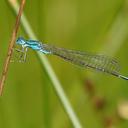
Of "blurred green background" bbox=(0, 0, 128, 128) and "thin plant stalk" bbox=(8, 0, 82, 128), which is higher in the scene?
"blurred green background" bbox=(0, 0, 128, 128)

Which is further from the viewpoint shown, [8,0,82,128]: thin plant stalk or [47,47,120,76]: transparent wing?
[47,47,120,76]: transparent wing

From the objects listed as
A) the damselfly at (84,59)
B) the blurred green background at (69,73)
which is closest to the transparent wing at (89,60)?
the damselfly at (84,59)

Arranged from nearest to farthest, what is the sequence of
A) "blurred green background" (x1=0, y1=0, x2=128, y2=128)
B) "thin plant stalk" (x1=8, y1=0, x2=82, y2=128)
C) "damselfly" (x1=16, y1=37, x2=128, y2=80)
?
"thin plant stalk" (x1=8, y1=0, x2=82, y2=128) < "damselfly" (x1=16, y1=37, x2=128, y2=80) < "blurred green background" (x1=0, y1=0, x2=128, y2=128)

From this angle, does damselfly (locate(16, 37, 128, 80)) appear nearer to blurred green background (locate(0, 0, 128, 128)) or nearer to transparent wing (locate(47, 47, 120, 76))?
transparent wing (locate(47, 47, 120, 76))

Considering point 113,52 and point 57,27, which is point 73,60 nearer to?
point 113,52

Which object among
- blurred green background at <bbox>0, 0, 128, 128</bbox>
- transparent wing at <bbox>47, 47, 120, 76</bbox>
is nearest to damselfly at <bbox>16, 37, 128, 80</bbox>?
transparent wing at <bbox>47, 47, 120, 76</bbox>

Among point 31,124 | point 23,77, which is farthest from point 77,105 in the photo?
point 23,77

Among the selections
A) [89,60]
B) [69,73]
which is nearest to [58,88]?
[89,60]

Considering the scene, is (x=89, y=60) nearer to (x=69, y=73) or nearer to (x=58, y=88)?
(x=58, y=88)

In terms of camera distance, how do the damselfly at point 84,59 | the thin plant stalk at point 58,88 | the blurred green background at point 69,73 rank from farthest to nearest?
the blurred green background at point 69,73
the damselfly at point 84,59
the thin plant stalk at point 58,88

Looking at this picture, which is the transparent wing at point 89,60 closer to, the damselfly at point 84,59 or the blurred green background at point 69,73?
the damselfly at point 84,59
